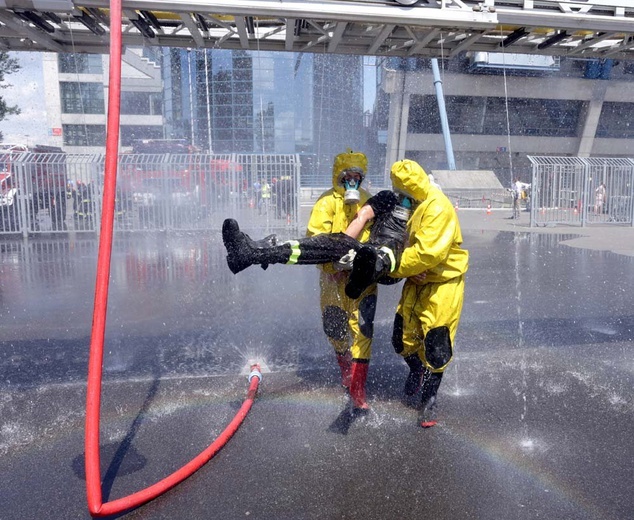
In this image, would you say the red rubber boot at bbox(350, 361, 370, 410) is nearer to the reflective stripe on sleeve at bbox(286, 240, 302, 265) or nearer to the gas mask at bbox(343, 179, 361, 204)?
the reflective stripe on sleeve at bbox(286, 240, 302, 265)

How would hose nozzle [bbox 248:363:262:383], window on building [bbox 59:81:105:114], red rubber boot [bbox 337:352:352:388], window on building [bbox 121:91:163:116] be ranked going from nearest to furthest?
red rubber boot [bbox 337:352:352:388], hose nozzle [bbox 248:363:262:383], window on building [bbox 59:81:105:114], window on building [bbox 121:91:163:116]

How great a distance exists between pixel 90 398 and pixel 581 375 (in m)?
3.82

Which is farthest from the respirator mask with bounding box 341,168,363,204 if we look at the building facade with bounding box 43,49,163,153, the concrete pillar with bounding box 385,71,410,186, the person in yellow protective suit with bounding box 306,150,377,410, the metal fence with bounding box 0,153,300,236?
the concrete pillar with bounding box 385,71,410,186

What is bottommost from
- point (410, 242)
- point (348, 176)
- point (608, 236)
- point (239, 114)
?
point (608, 236)

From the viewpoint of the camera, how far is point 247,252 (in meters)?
3.54

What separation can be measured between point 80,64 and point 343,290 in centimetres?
3754

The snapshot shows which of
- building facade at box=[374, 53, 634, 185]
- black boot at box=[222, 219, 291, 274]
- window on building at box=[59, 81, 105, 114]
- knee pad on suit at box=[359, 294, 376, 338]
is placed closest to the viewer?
black boot at box=[222, 219, 291, 274]

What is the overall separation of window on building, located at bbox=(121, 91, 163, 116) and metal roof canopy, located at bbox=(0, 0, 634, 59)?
37387mm

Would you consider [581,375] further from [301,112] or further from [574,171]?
[301,112]

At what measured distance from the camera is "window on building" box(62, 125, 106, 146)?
38.7 meters

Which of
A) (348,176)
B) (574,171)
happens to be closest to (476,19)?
(348,176)

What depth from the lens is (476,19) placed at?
13.5ft

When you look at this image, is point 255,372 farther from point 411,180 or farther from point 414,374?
point 411,180

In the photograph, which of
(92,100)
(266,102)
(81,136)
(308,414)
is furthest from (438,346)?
(266,102)
